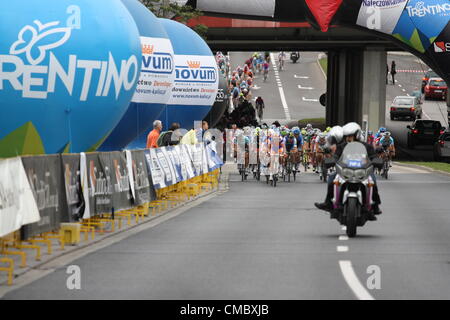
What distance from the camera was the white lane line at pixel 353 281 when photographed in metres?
10.9

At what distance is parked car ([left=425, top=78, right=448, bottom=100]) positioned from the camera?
9641 cm

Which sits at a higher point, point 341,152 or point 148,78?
point 148,78

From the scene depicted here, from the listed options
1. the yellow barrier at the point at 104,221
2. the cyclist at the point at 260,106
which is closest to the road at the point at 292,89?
the cyclist at the point at 260,106

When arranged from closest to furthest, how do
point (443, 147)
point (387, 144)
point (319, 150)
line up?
1. point (319, 150)
2. point (387, 144)
3. point (443, 147)

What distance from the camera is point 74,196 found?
53.3 feet

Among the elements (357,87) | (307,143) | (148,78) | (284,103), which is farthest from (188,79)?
(284,103)

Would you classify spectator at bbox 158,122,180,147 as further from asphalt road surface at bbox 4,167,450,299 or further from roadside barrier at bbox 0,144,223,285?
asphalt road surface at bbox 4,167,450,299

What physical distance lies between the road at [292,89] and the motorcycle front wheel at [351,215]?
6369 centimetres

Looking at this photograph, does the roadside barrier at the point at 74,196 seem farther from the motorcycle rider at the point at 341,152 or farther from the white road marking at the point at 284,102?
the white road marking at the point at 284,102

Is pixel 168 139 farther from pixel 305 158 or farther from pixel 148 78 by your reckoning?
pixel 305 158

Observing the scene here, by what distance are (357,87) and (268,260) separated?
53.9m
